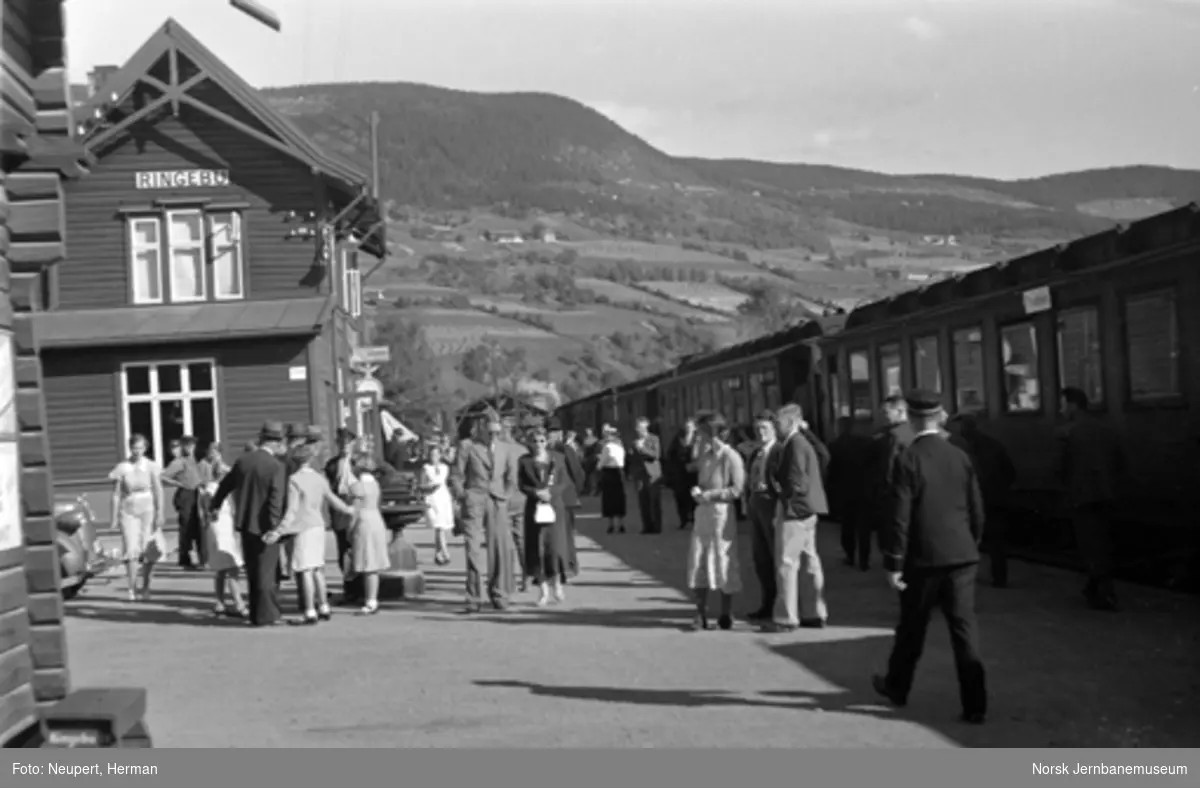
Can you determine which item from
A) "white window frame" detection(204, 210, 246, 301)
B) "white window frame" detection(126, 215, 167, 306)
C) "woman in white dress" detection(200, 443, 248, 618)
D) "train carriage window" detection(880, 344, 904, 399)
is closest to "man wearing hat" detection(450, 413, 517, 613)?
"woman in white dress" detection(200, 443, 248, 618)

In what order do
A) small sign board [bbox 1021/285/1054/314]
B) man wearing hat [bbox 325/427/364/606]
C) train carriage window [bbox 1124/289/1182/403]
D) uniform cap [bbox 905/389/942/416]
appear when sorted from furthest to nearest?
1. man wearing hat [bbox 325/427/364/606]
2. small sign board [bbox 1021/285/1054/314]
3. train carriage window [bbox 1124/289/1182/403]
4. uniform cap [bbox 905/389/942/416]

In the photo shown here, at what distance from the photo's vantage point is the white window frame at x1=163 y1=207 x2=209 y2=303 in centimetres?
3262

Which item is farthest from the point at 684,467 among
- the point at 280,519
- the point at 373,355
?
the point at 373,355

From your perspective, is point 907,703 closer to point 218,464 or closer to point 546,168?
point 218,464

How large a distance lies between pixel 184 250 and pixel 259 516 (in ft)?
61.0

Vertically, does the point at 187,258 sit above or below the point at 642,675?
above

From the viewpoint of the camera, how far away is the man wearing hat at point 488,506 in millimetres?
15844

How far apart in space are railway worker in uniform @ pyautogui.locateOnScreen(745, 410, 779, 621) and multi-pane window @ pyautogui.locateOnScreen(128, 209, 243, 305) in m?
20.4

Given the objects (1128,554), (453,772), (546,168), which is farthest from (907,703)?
(546,168)

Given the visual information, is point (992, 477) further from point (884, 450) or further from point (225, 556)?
point (225, 556)

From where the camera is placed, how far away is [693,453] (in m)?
25.4

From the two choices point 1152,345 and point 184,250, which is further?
point 184,250

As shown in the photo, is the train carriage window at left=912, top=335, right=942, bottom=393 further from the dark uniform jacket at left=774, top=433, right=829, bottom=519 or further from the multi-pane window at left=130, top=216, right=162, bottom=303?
the multi-pane window at left=130, top=216, right=162, bottom=303

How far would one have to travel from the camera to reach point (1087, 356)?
52.4ft
